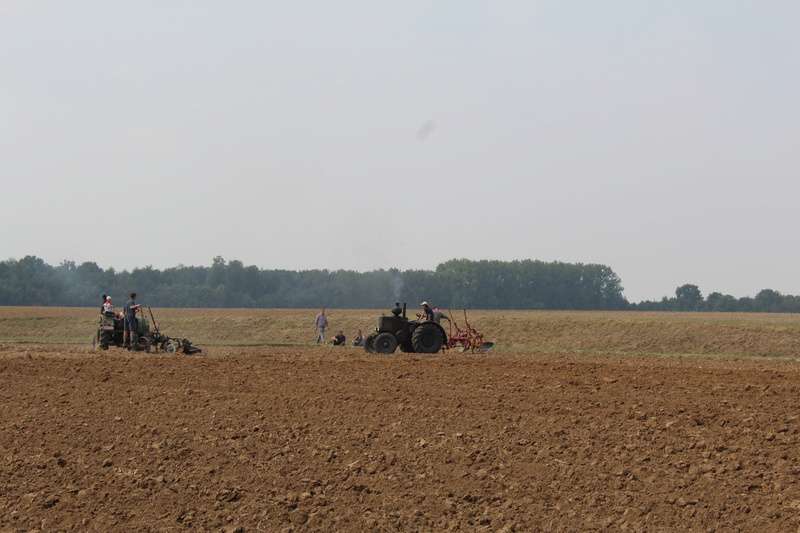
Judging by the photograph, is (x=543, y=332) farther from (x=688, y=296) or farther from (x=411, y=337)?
(x=688, y=296)

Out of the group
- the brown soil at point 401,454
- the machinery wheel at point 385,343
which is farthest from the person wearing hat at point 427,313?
the brown soil at point 401,454

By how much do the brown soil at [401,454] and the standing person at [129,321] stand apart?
774 centimetres

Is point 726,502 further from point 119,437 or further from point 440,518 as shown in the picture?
point 119,437

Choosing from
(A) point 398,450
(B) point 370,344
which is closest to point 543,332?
(B) point 370,344

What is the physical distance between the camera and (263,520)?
8703 millimetres

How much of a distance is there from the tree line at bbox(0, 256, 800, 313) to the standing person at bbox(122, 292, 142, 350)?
165 feet

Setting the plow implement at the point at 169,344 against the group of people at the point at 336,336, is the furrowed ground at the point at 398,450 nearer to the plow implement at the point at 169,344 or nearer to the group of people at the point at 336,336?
the plow implement at the point at 169,344

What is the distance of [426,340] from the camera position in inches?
981

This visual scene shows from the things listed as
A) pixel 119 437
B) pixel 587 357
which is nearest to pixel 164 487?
pixel 119 437

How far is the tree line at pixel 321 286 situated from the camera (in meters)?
82.7

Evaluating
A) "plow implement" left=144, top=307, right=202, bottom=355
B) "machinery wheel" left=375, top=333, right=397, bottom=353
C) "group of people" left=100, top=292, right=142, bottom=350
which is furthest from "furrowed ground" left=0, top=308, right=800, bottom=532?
"machinery wheel" left=375, top=333, right=397, bottom=353

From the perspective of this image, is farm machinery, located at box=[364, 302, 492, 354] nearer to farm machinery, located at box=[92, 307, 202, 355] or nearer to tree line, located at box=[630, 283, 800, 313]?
farm machinery, located at box=[92, 307, 202, 355]

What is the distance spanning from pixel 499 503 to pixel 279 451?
3355 mm

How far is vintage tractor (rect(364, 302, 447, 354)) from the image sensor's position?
81.5 ft
